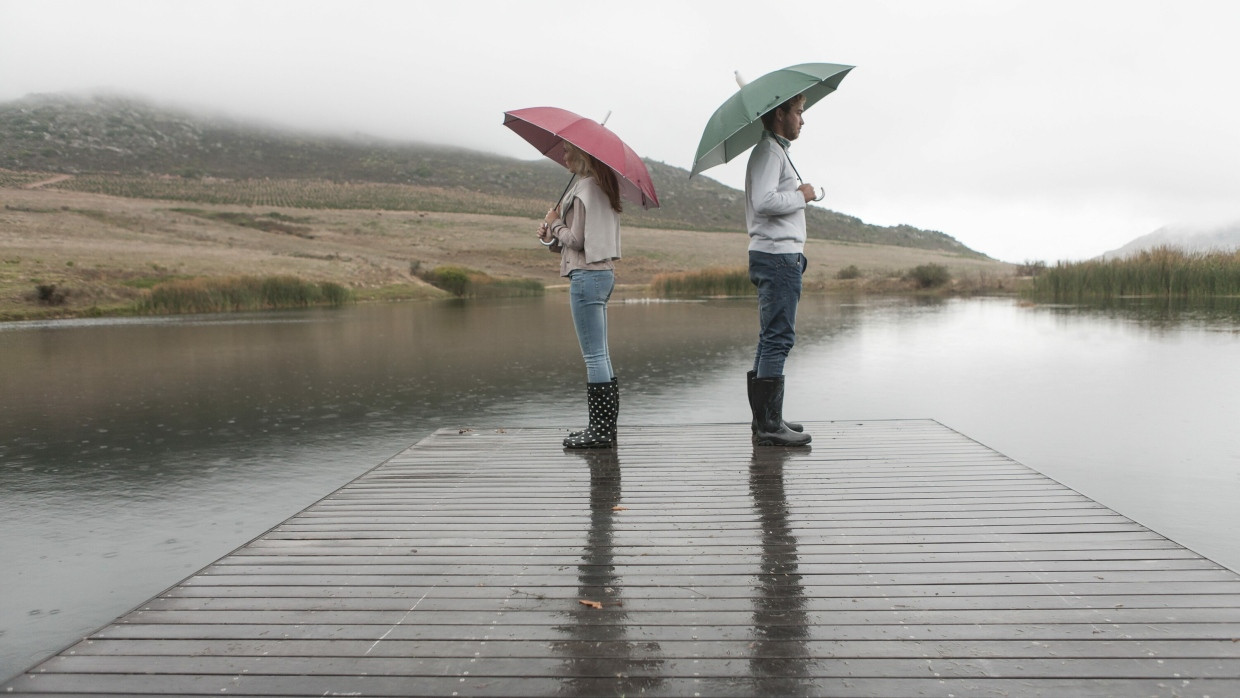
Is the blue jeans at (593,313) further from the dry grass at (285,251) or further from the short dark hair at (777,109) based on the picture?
the dry grass at (285,251)

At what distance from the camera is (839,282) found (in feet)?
116

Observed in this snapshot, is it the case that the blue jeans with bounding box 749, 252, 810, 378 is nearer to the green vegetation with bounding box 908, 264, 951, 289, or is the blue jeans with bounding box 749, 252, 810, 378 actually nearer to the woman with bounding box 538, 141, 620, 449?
the woman with bounding box 538, 141, 620, 449

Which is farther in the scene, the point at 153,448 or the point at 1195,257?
the point at 1195,257

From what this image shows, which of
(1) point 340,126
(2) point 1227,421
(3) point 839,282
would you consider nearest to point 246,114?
(1) point 340,126

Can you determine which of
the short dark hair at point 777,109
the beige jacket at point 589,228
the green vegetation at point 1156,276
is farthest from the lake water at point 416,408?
the green vegetation at point 1156,276

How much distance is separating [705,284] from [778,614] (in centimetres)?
2850

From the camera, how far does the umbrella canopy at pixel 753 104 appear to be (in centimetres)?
383

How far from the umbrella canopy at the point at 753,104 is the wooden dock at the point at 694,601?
1648 mm

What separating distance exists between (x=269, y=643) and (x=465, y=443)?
2.72 meters

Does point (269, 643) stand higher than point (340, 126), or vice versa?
point (340, 126)

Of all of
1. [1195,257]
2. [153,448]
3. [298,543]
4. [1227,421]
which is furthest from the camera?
[1195,257]

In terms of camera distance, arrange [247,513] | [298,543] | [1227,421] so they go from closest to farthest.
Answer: [298,543] < [247,513] < [1227,421]

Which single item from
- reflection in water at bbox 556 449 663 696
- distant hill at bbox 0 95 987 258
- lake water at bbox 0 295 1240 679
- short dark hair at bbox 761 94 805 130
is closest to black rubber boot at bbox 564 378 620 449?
lake water at bbox 0 295 1240 679

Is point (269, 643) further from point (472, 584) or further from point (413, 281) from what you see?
point (413, 281)
